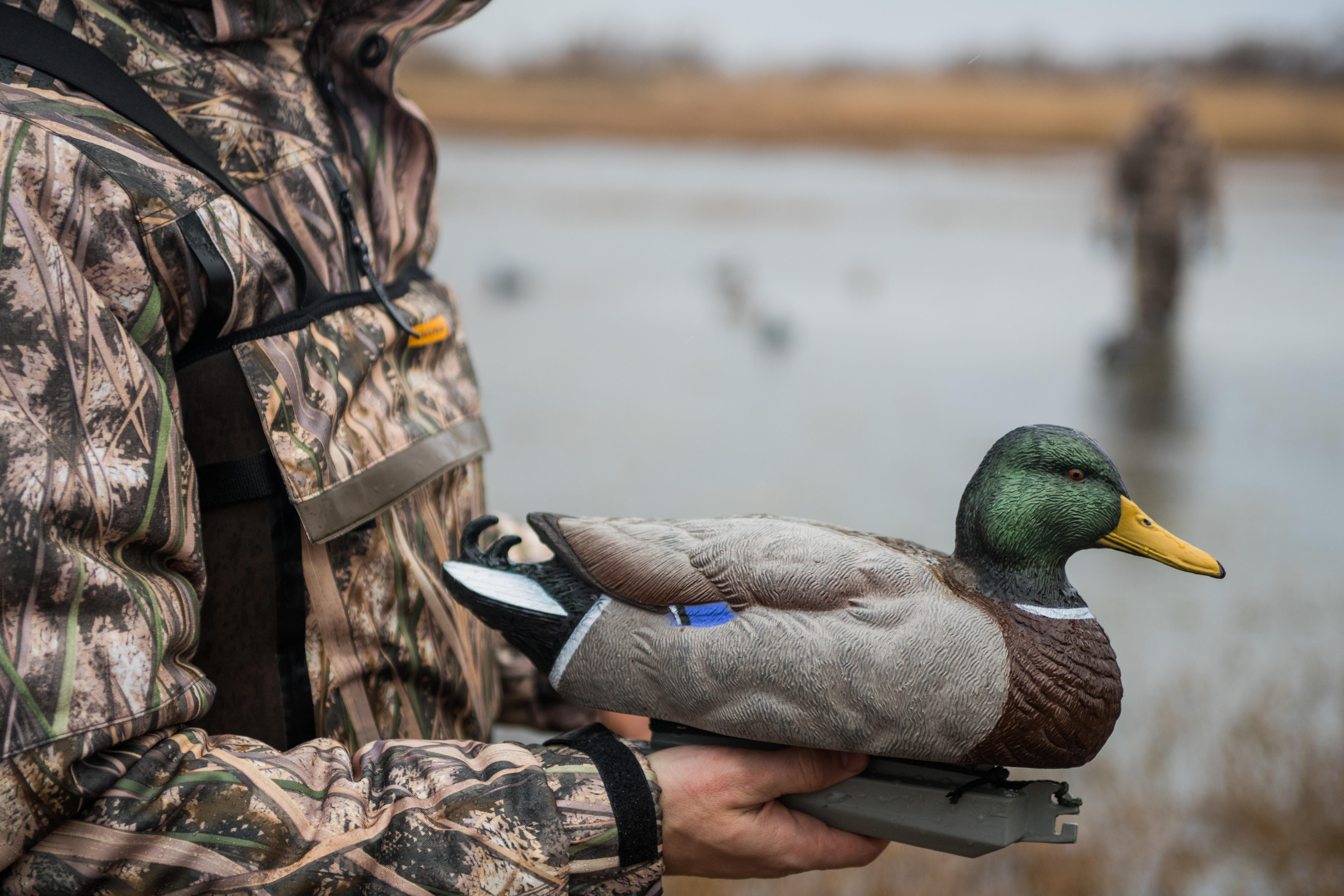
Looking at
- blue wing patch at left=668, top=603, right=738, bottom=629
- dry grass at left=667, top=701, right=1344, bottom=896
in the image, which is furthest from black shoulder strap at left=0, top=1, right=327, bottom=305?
dry grass at left=667, top=701, right=1344, bottom=896

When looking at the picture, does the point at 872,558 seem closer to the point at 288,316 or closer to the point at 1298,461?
the point at 288,316

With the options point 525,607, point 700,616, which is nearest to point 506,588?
point 525,607

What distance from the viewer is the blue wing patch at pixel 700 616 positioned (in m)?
0.61

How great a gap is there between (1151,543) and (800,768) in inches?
11.6

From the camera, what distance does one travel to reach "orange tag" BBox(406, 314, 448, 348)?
2.49ft

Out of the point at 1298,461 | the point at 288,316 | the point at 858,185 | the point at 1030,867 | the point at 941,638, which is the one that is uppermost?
the point at 858,185

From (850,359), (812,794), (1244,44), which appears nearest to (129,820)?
(812,794)

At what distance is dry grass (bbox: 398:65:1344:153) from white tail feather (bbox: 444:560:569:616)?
2044 millimetres

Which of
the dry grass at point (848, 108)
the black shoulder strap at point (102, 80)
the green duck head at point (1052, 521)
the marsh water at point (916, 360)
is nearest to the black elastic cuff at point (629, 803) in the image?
the green duck head at point (1052, 521)

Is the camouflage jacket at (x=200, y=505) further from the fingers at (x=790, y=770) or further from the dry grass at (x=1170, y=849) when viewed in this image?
the dry grass at (x=1170, y=849)

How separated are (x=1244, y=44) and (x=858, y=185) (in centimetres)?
104

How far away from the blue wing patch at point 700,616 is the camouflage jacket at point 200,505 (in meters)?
0.12

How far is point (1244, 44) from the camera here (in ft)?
7.65

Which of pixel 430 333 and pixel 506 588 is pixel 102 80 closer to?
pixel 430 333
